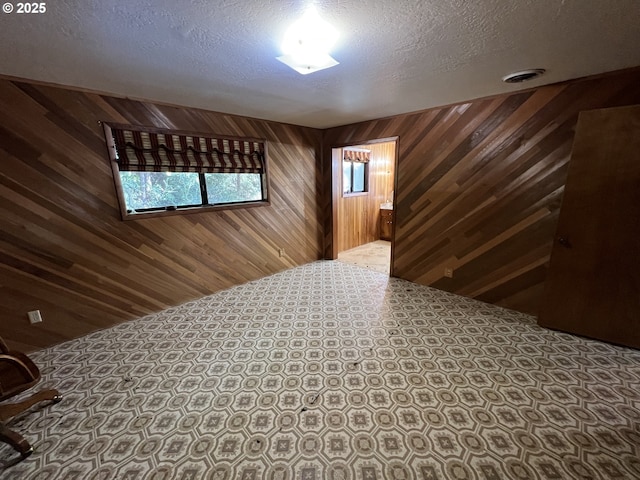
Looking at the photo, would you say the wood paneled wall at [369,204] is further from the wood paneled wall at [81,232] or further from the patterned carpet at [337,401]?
the patterned carpet at [337,401]

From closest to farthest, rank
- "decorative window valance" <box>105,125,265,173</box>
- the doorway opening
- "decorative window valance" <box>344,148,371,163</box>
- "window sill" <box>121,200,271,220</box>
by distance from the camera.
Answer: "decorative window valance" <box>105,125,265,173</box> < "window sill" <box>121,200,271,220</box> < the doorway opening < "decorative window valance" <box>344,148,371,163</box>

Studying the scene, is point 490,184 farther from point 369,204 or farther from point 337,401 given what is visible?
point 369,204

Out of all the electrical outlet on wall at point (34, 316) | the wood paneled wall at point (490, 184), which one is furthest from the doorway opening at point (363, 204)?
the electrical outlet on wall at point (34, 316)

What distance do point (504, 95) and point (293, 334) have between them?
3387mm

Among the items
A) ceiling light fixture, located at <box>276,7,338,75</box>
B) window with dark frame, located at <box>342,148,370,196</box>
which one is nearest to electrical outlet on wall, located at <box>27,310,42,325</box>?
ceiling light fixture, located at <box>276,7,338,75</box>

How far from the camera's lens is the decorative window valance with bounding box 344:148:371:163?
5336mm

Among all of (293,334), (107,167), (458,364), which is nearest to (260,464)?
(293,334)

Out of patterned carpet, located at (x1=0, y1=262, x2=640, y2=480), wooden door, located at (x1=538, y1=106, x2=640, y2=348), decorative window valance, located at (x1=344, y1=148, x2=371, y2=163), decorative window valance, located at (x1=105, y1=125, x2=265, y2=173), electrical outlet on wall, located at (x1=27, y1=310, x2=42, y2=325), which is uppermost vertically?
decorative window valance, located at (x1=344, y1=148, x2=371, y2=163)

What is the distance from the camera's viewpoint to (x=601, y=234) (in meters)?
2.29

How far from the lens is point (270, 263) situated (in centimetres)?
424

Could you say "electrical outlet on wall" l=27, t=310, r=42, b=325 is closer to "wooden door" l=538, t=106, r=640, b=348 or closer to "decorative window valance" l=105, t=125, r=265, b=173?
"decorative window valance" l=105, t=125, r=265, b=173

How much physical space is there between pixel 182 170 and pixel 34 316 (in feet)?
6.50

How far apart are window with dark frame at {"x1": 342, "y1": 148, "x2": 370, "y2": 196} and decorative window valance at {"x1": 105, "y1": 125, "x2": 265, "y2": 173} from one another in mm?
2151

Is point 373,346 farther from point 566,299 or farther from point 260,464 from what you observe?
point 566,299
